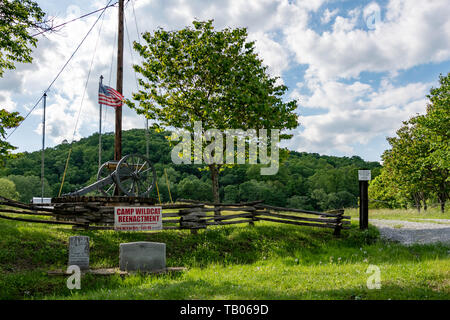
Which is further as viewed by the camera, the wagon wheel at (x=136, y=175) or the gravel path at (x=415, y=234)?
the wagon wheel at (x=136, y=175)

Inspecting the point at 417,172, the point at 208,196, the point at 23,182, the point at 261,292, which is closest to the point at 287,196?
the point at 208,196

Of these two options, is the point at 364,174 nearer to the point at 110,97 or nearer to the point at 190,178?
the point at 110,97

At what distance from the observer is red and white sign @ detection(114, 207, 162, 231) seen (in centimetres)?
1259

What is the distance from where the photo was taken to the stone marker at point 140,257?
9695 millimetres

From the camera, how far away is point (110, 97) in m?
17.4

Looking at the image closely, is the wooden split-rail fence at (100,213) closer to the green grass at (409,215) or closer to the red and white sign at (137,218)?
the red and white sign at (137,218)

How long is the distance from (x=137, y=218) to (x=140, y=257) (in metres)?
3.18
